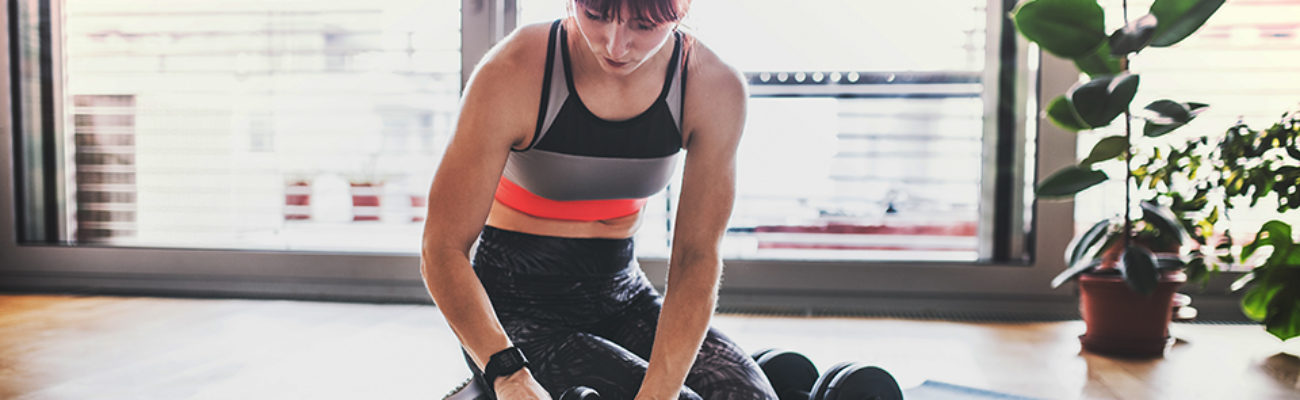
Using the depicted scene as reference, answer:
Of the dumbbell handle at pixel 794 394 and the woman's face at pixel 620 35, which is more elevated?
the woman's face at pixel 620 35

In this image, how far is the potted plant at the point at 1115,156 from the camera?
1549 mm

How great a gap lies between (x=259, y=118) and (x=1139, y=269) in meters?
2.45

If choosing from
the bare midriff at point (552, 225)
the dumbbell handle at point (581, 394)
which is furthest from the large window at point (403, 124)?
the dumbbell handle at point (581, 394)

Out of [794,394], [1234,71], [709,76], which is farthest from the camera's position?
[1234,71]

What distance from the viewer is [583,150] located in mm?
1068

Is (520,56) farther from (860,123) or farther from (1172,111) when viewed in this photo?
(860,123)

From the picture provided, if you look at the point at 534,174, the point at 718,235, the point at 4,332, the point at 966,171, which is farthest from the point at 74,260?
the point at 966,171

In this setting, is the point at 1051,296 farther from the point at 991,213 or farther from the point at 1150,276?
A: the point at 1150,276

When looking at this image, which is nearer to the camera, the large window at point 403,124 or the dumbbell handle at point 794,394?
the dumbbell handle at point 794,394

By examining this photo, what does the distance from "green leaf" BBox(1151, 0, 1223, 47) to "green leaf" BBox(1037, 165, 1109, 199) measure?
0.28m

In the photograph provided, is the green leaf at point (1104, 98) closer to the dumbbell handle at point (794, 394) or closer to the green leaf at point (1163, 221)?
the green leaf at point (1163, 221)

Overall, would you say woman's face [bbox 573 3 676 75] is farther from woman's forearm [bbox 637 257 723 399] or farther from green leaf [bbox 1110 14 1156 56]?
green leaf [bbox 1110 14 1156 56]

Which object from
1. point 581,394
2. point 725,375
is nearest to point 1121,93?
point 725,375

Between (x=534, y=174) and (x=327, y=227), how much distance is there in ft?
5.37
